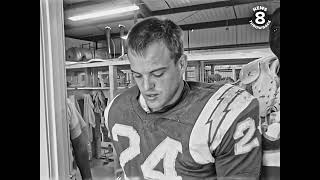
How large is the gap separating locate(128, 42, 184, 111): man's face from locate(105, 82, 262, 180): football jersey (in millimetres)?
42

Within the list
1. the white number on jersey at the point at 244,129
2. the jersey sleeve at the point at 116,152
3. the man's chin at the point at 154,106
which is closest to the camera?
the white number on jersey at the point at 244,129

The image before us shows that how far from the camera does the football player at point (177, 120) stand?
46.8 inches

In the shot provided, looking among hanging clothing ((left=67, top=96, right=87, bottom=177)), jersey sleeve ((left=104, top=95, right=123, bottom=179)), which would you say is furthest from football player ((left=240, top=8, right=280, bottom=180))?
hanging clothing ((left=67, top=96, right=87, bottom=177))

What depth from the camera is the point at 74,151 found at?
5.02ft

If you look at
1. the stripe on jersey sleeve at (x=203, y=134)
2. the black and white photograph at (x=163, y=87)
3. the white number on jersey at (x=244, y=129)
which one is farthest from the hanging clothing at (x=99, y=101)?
the white number on jersey at (x=244, y=129)

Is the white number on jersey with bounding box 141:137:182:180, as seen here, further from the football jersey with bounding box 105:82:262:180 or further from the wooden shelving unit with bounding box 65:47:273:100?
the wooden shelving unit with bounding box 65:47:273:100

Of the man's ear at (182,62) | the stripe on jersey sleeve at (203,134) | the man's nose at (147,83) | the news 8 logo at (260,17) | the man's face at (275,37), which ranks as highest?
the news 8 logo at (260,17)

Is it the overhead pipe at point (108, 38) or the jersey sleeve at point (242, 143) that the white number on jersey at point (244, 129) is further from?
the overhead pipe at point (108, 38)

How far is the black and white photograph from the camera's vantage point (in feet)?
3.91

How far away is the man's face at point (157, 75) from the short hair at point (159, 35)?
19 mm

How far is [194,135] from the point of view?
4.03 ft

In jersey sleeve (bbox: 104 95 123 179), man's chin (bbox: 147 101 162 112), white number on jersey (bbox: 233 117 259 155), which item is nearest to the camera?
white number on jersey (bbox: 233 117 259 155)
